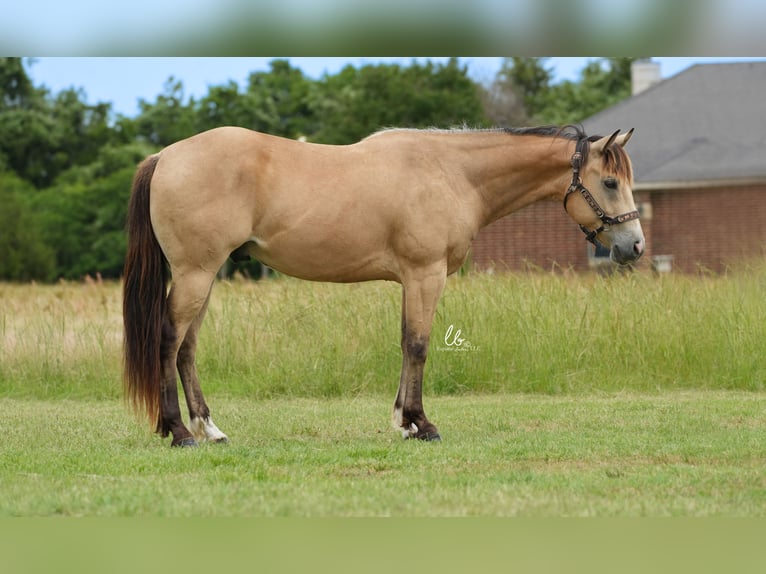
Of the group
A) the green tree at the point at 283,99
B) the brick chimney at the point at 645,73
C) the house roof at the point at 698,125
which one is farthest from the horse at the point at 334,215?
the green tree at the point at 283,99

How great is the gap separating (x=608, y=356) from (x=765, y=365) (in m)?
1.76

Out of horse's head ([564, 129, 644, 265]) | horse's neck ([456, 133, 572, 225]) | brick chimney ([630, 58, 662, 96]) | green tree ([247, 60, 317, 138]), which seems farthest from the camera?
green tree ([247, 60, 317, 138])

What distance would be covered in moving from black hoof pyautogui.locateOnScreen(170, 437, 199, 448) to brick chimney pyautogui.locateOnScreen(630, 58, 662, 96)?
27.9 m

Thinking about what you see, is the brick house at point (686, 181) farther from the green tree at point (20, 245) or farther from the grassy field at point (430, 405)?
the green tree at point (20, 245)

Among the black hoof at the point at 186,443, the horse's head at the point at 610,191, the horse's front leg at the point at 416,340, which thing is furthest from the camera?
the horse's head at the point at 610,191

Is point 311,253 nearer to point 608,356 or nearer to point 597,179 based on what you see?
point 597,179

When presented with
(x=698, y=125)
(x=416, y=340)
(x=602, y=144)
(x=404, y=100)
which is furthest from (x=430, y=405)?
(x=404, y=100)

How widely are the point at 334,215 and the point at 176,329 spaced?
56.1 inches

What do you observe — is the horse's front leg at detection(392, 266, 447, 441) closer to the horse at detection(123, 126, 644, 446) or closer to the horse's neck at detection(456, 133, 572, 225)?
the horse at detection(123, 126, 644, 446)

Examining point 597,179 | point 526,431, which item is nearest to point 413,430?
point 526,431

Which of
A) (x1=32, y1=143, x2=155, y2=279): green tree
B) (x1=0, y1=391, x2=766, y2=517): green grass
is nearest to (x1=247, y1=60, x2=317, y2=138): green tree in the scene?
(x1=32, y1=143, x2=155, y2=279): green tree

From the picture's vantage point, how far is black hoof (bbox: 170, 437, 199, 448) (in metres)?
6.92

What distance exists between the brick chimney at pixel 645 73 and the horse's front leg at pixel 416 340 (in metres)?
26.6

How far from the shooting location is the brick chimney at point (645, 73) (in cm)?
3209
